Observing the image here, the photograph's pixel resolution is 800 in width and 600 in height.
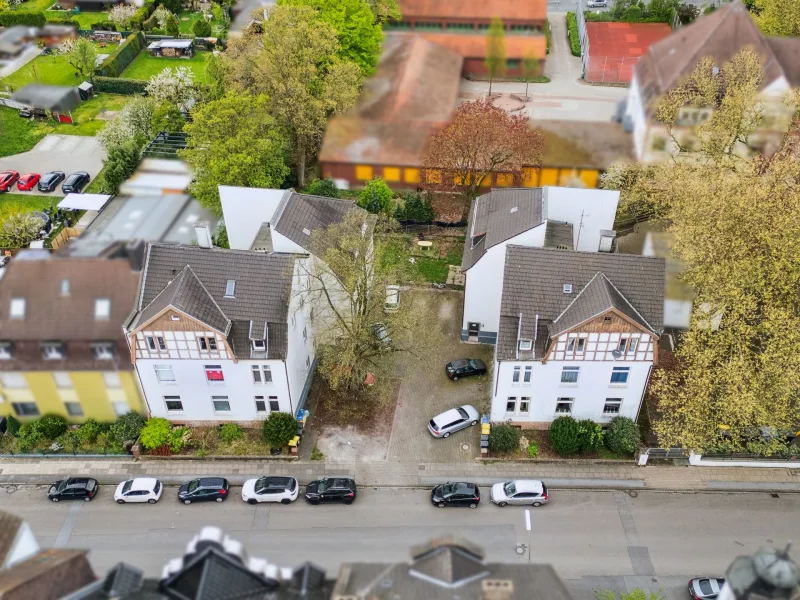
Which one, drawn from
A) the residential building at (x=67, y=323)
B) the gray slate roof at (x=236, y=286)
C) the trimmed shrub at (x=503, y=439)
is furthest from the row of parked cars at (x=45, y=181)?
the trimmed shrub at (x=503, y=439)

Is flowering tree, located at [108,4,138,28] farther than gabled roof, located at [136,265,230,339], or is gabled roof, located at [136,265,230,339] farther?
flowering tree, located at [108,4,138,28]

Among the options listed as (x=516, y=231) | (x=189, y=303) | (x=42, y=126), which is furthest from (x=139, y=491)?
(x=42, y=126)

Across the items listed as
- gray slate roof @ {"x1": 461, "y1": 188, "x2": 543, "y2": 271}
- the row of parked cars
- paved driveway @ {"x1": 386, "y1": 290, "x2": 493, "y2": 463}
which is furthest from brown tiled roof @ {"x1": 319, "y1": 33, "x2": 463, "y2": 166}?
the row of parked cars

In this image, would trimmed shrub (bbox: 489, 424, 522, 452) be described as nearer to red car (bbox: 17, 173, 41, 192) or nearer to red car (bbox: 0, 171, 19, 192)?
red car (bbox: 17, 173, 41, 192)

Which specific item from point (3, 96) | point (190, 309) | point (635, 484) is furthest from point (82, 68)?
point (635, 484)

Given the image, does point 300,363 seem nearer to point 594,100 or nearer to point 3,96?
point 594,100

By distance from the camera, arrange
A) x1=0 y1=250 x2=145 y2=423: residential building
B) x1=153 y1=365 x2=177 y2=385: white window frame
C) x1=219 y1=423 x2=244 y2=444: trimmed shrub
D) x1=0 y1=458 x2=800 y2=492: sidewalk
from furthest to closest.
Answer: x1=219 y1=423 x2=244 y2=444: trimmed shrub, x1=0 y1=250 x2=145 y2=423: residential building, x1=153 y1=365 x2=177 y2=385: white window frame, x1=0 y1=458 x2=800 y2=492: sidewalk

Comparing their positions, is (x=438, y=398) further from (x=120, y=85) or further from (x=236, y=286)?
(x=120, y=85)
